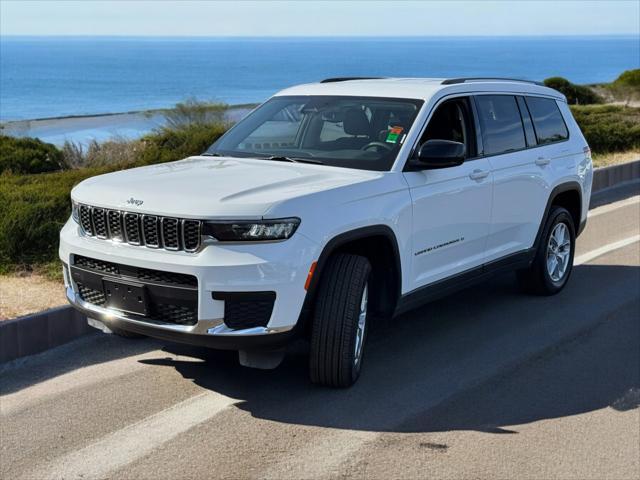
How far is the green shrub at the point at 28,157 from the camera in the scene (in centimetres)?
1308

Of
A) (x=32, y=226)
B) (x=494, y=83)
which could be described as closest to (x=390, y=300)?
(x=494, y=83)

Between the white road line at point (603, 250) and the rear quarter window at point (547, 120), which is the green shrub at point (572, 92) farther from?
the rear quarter window at point (547, 120)

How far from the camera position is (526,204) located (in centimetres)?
748

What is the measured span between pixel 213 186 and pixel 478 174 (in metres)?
2.19

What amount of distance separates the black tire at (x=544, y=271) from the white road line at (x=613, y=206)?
4.21m

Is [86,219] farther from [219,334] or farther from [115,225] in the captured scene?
[219,334]

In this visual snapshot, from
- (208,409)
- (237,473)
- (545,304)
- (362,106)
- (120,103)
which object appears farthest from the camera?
(120,103)

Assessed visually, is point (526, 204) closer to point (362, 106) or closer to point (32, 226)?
point (362, 106)

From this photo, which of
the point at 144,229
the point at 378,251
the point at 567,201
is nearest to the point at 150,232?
the point at 144,229

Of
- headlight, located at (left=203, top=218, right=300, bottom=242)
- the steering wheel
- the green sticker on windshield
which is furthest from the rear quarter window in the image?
headlight, located at (left=203, top=218, right=300, bottom=242)

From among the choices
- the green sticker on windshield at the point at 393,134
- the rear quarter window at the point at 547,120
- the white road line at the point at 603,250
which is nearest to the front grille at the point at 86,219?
the green sticker on windshield at the point at 393,134

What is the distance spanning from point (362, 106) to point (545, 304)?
2548 millimetres

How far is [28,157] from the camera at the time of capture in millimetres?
13547

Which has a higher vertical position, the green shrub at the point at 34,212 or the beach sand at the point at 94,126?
the green shrub at the point at 34,212
